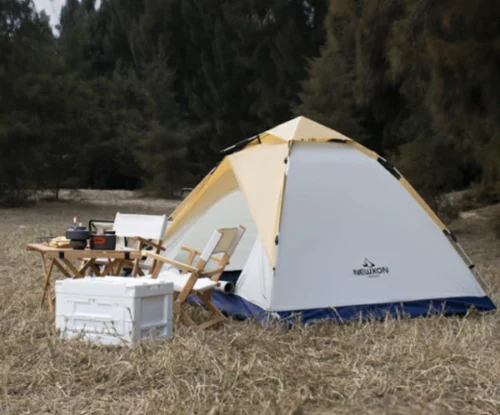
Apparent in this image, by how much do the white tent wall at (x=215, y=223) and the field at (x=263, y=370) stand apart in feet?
5.58

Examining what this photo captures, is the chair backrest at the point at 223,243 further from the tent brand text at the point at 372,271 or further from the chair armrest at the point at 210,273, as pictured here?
the tent brand text at the point at 372,271

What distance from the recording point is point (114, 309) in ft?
12.0

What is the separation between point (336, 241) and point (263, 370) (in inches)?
59.9

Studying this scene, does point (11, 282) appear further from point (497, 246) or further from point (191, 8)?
point (191, 8)

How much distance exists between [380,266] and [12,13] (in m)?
10.4

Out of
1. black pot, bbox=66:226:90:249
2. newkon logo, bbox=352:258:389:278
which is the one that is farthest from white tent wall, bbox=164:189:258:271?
newkon logo, bbox=352:258:389:278

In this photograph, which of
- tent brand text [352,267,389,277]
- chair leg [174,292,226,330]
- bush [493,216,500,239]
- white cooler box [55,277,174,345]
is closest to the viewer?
white cooler box [55,277,174,345]

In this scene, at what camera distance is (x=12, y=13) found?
1267 cm

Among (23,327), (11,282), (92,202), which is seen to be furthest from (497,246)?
(92,202)

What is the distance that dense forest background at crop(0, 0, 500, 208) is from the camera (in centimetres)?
675

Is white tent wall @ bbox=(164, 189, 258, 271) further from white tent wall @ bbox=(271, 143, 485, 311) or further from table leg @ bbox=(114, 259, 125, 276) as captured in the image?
white tent wall @ bbox=(271, 143, 485, 311)

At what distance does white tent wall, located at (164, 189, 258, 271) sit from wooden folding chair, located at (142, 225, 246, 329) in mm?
1185

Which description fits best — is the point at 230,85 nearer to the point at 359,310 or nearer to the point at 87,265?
the point at 87,265

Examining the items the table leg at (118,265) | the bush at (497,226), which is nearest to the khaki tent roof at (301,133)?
the table leg at (118,265)
